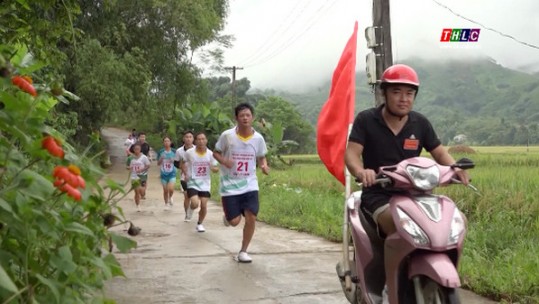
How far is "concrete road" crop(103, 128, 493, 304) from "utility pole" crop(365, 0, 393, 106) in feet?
9.11

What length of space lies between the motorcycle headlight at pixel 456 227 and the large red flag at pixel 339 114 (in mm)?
2487

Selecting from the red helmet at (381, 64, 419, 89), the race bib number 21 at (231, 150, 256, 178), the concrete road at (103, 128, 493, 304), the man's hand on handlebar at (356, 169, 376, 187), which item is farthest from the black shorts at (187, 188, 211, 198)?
the man's hand on handlebar at (356, 169, 376, 187)

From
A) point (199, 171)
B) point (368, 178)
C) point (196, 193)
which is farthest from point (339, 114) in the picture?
point (196, 193)

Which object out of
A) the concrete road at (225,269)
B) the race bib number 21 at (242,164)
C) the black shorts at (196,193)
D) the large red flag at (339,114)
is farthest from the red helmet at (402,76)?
the black shorts at (196,193)

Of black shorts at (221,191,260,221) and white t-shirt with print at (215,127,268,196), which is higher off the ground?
white t-shirt with print at (215,127,268,196)

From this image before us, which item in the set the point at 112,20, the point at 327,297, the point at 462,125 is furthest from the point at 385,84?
the point at 462,125

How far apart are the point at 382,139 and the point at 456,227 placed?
903 mm

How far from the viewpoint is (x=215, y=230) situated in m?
9.28

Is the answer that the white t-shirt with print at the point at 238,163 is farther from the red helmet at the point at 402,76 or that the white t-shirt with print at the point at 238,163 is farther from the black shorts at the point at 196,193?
the red helmet at the point at 402,76

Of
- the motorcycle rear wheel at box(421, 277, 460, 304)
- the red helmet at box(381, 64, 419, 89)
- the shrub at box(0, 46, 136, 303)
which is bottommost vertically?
the motorcycle rear wheel at box(421, 277, 460, 304)

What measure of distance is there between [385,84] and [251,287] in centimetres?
250

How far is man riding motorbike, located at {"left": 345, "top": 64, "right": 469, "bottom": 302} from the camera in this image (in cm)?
370

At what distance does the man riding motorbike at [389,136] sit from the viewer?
12.1 feet

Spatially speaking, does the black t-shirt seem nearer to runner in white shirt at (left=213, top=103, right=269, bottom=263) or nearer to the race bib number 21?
runner in white shirt at (left=213, top=103, right=269, bottom=263)
